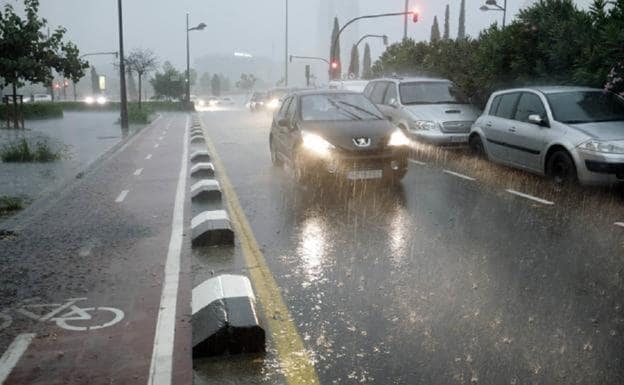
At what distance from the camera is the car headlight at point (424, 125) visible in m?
14.2

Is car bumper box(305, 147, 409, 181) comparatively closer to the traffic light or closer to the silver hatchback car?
the silver hatchback car

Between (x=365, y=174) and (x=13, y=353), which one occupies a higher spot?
(x=365, y=174)

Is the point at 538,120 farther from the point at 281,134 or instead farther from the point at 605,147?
the point at 281,134

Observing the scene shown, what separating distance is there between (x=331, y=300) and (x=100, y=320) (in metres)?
1.78

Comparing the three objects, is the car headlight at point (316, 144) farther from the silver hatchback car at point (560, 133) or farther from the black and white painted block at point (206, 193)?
the silver hatchback car at point (560, 133)

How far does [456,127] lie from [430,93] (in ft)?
5.27

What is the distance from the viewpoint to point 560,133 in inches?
376

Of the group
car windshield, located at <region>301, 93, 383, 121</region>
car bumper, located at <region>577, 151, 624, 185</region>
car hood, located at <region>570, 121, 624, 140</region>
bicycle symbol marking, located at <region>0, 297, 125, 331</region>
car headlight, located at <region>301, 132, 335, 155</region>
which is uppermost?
car windshield, located at <region>301, 93, 383, 121</region>

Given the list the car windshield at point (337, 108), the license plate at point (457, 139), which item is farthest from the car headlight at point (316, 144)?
the license plate at point (457, 139)

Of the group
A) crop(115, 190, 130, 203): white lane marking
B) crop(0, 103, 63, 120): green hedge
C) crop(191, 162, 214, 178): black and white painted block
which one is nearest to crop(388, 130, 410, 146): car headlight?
crop(191, 162, 214, 178): black and white painted block

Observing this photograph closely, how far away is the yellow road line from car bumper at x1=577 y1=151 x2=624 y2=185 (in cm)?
506

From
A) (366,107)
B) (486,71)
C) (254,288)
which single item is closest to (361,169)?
(366,107)

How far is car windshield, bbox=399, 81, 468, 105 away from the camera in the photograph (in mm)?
15306

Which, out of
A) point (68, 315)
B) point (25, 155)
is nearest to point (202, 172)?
point (25, 155)
